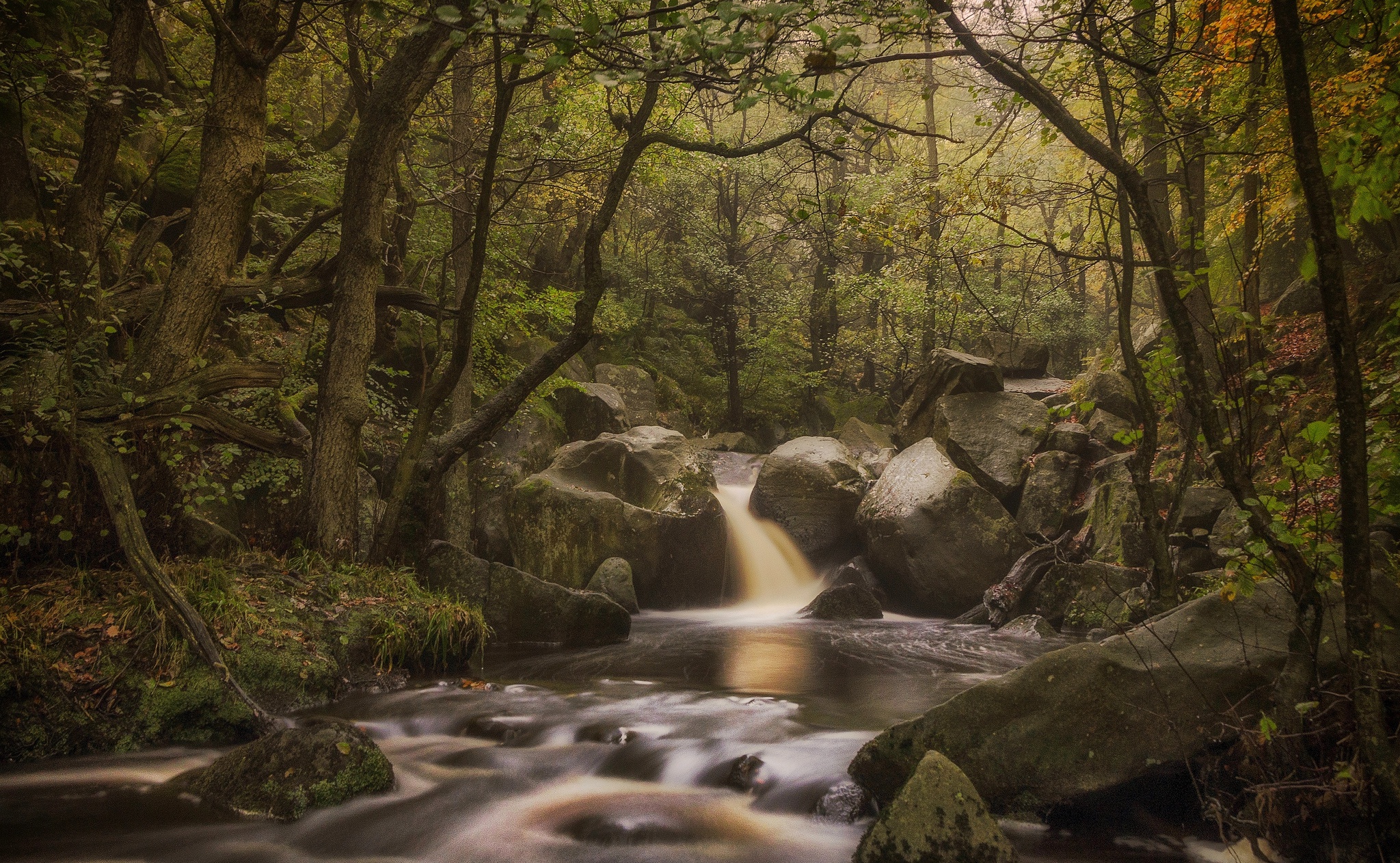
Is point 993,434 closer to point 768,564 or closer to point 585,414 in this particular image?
point 768,564

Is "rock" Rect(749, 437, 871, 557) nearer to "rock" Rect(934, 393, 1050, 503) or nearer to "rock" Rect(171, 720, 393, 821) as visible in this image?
"rock" Rect(934, 393, 1050, 503)

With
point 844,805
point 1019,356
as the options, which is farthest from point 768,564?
point 844,805

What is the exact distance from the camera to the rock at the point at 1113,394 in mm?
15086

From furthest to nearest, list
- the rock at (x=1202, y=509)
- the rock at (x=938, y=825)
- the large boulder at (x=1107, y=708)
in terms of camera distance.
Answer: the rock at (x=1202, y=509), the large boulder at (x=1107, y=708), the rock at (x=938, y=825)

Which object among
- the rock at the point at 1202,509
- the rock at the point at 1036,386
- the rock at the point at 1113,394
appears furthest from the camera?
the rock at the point at 1036,386

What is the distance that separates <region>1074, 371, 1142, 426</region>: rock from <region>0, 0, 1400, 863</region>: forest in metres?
0.08

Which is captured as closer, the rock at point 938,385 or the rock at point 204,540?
the rock at point 204,540

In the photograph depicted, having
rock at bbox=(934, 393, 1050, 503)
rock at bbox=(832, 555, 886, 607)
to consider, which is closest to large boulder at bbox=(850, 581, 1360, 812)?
rock at bbox=(832, 555, 886, 607)

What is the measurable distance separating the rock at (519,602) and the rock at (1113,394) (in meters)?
10.5

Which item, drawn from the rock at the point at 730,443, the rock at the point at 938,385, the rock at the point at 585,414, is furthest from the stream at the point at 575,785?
the rock at the point at 730,443

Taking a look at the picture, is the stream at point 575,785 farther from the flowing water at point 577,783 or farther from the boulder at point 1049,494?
the boulder at point 1049,494

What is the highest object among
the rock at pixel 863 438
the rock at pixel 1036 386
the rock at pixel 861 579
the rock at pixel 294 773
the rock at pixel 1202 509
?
the rock at pixel 1036 386

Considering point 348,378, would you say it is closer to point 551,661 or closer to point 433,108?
point 551,661

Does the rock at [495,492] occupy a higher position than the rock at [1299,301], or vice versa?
the rock at [1299,301]
